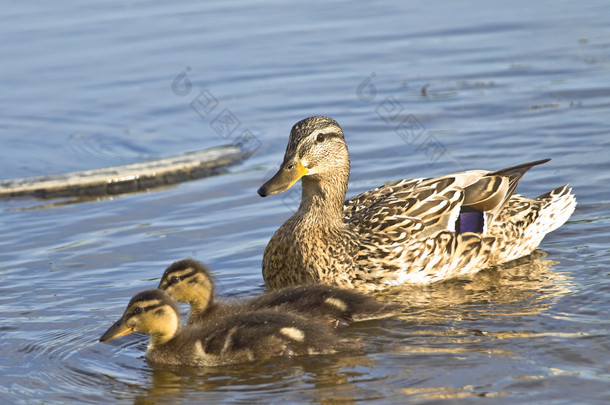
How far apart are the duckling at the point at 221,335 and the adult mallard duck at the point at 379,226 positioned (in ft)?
3.88

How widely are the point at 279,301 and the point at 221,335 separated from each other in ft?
1.90

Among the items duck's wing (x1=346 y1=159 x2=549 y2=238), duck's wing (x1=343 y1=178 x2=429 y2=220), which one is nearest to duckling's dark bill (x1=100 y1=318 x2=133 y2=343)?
duck's wing (x1=346 y1=159 x2=549 y2=238)

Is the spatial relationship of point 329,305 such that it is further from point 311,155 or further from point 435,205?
point 435,205

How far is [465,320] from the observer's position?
6.58m

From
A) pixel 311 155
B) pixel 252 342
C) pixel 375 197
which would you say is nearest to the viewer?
pixel 252 342

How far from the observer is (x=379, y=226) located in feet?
24.4

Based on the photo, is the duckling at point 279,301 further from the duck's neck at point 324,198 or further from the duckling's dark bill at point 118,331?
the duck's neck at point 324,198

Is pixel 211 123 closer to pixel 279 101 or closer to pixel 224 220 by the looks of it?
pixel 279 101

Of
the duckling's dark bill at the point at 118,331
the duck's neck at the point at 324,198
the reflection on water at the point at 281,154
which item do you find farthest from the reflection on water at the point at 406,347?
the duck's neck at the point at 324,198

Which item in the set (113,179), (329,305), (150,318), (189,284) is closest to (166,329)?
(150,318)

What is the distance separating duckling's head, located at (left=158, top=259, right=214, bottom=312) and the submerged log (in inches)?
139

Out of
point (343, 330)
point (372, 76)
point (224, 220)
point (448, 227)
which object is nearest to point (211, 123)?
point (372, 76)

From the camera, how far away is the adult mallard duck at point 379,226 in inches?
289

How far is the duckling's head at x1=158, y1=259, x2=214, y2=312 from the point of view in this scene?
6555mm
